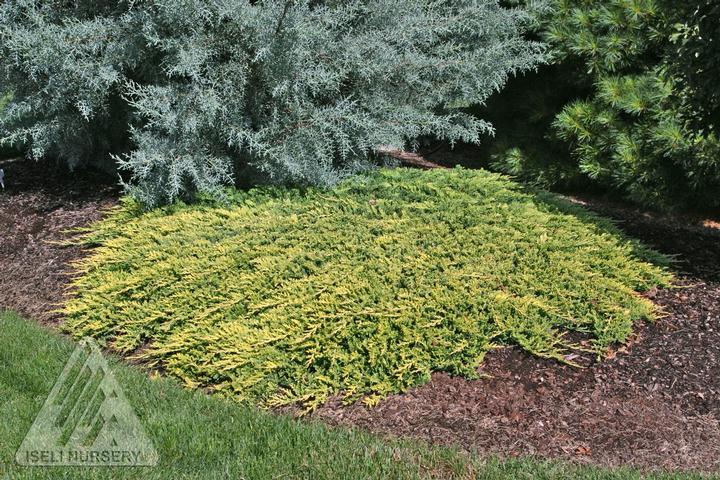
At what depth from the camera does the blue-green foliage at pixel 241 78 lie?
18.3ft

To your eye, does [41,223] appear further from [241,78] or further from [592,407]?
[592,407]

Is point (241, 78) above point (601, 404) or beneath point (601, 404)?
above

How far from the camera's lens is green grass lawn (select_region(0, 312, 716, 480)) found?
128 inches

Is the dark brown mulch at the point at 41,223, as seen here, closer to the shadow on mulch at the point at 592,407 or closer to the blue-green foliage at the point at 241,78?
the blue-green foliage at the point at 241,78

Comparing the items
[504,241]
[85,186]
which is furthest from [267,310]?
[85,186]

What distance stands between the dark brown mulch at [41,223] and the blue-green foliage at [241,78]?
41 centimetres

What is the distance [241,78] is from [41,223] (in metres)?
2.08

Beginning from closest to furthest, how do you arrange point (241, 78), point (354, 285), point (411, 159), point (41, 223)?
point (354, 285) < point (241, 78) < point (41, 223) < point (411, 159)

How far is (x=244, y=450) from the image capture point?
3.40m

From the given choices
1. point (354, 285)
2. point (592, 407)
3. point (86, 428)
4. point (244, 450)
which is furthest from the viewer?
point (354, 285)

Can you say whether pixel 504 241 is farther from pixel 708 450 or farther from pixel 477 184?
pixel 708 450

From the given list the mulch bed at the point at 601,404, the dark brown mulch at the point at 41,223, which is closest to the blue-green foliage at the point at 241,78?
the dark brown mulch at the point at 41,223

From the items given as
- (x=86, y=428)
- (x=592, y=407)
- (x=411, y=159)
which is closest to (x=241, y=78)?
Result: (x=86, y=428)

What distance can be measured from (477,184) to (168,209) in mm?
2295
